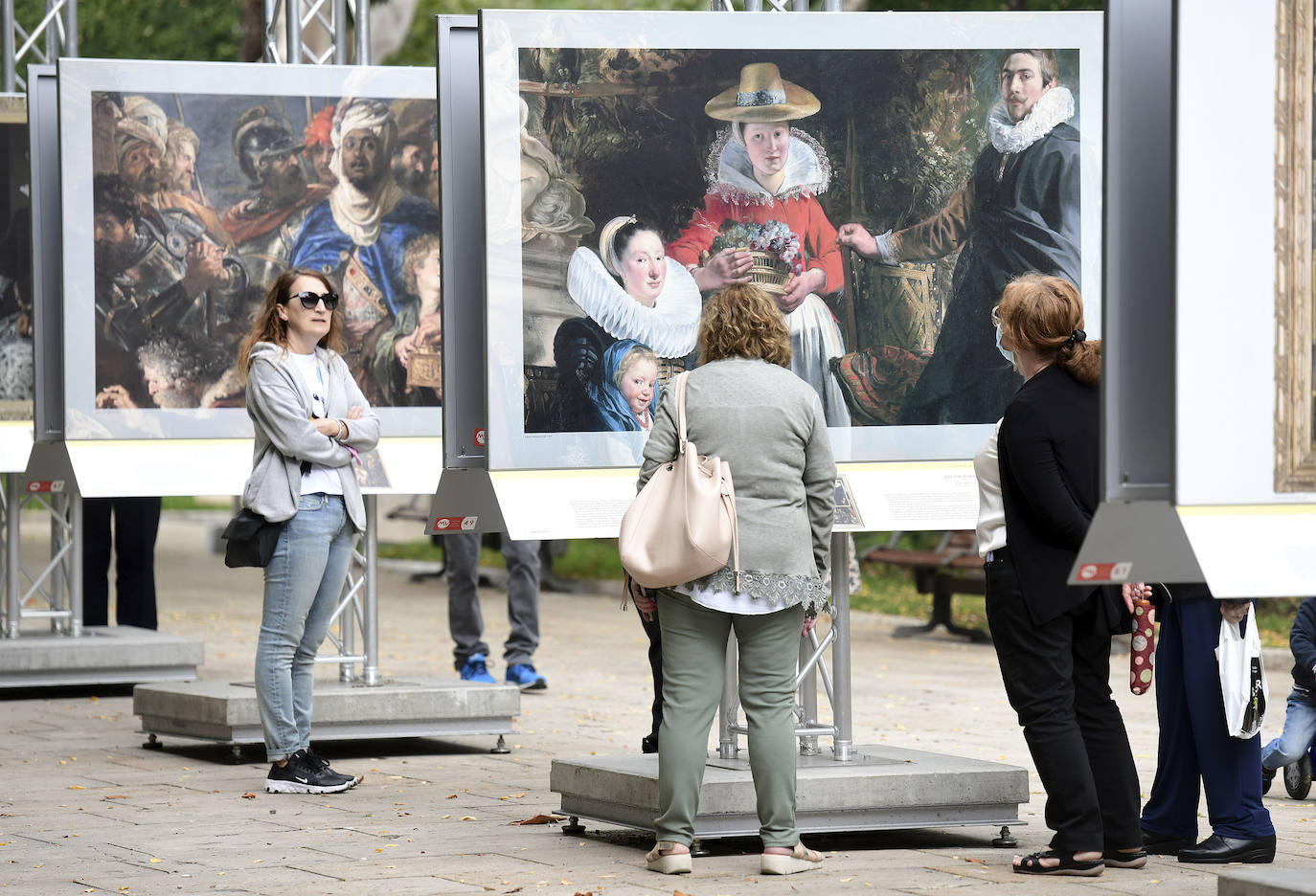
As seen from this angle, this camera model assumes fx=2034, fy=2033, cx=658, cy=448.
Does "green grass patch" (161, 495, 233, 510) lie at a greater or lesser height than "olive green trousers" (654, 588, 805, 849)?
lesser

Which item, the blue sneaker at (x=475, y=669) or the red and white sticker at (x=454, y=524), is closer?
the red and white sticker at (x=454, y=524)

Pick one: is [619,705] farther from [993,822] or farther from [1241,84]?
[1241,84]

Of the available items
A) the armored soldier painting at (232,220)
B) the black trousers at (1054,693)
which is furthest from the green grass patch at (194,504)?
the black trousers at (1054,693)

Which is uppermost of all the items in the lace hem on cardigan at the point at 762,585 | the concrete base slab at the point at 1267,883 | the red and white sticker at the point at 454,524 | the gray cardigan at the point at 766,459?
the gray cardigan at the point at 766,459

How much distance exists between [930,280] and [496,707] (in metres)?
3.16

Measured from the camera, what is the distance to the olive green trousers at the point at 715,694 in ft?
19.8

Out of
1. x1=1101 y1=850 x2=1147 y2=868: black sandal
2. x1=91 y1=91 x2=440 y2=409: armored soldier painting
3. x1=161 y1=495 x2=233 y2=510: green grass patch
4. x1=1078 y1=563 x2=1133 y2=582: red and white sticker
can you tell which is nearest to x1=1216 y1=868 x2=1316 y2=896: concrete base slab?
x1=1078 y1=563 x2=1133 y2=582: red and white sticker

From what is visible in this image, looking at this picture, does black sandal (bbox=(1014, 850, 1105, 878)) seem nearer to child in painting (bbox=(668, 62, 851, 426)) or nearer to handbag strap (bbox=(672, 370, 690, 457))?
handbag strap (bbox=(672, 370, 690, 457))

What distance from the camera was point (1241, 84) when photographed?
15.7ft

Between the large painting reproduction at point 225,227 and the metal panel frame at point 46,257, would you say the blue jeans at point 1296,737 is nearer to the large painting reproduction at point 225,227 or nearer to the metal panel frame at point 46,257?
the large painting reproduction at point 225,227

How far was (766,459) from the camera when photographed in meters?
6.04

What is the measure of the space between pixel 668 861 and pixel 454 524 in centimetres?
172

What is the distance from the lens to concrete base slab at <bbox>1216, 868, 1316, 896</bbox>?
15.6 feet

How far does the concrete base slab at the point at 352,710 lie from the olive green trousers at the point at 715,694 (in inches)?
Answer: 126
